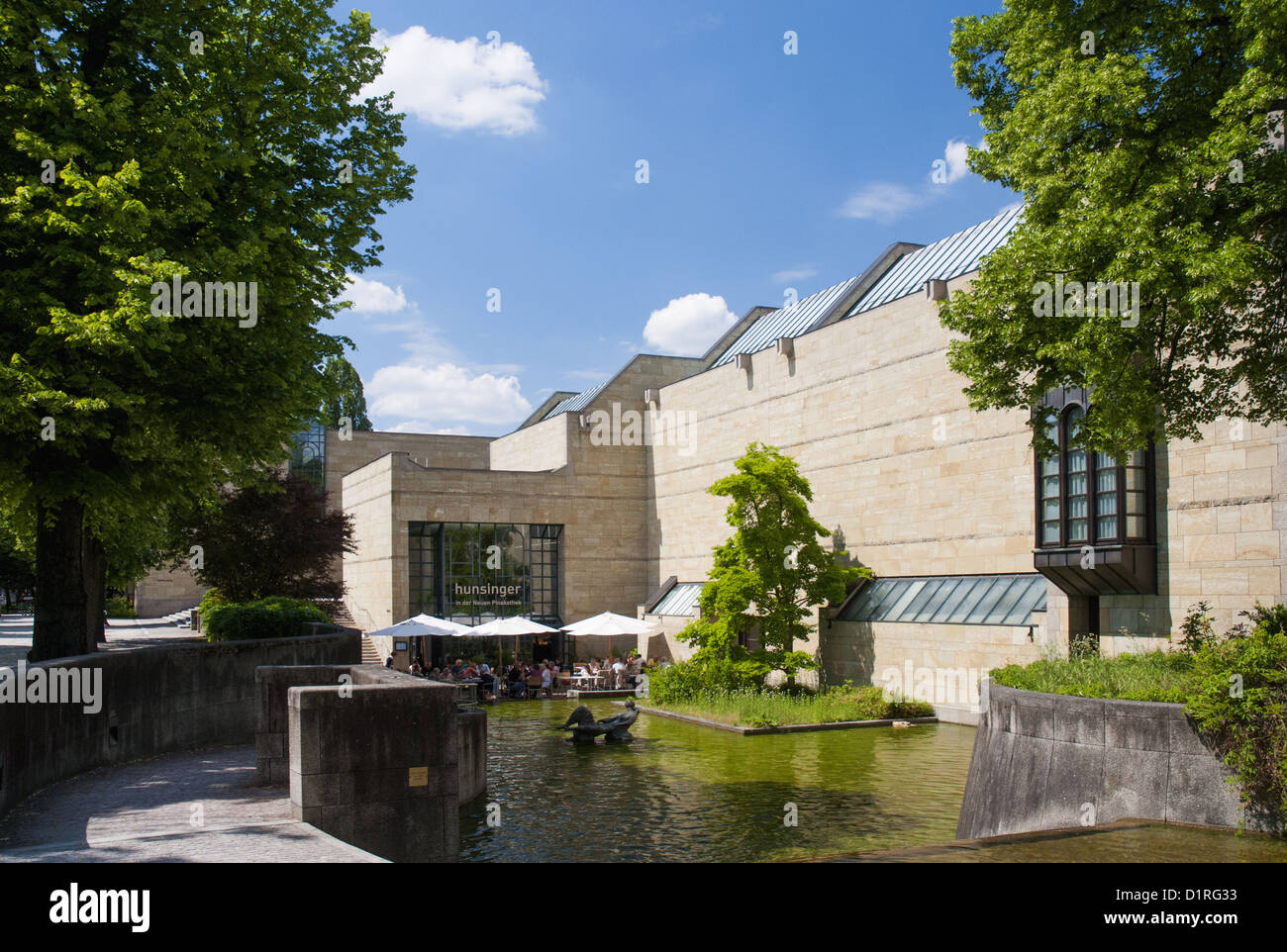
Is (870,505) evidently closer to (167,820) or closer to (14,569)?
(167,820)

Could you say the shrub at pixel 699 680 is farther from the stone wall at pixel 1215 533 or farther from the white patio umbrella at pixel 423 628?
the stone wall at pixel 1215 533

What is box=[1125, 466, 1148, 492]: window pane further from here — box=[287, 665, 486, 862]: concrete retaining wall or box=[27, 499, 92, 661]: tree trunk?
box=[27, 499, 92, 661]: tree trunk

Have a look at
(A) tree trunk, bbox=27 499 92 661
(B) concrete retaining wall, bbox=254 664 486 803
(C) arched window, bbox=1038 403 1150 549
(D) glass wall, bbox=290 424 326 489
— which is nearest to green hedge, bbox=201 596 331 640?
(A) tree trunk, bbox=27 499 92 661

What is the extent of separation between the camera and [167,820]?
34.0 ft

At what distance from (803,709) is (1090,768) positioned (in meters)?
16.1

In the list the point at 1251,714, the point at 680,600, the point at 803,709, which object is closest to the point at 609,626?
the point at 680,600

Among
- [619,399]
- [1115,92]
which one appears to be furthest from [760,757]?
[619,399]

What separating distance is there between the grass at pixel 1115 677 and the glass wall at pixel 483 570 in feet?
101

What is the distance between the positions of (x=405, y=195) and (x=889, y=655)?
18.2 m

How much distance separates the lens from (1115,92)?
1145 cm

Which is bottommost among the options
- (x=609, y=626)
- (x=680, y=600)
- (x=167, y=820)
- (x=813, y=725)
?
(x=813, y=725)

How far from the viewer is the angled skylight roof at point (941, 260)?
109 ft

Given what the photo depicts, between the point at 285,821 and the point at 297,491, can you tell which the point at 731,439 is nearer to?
the point at 297,491

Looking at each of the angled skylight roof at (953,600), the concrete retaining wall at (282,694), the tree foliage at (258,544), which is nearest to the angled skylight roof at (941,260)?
the angled skylight roof at (953,600)
